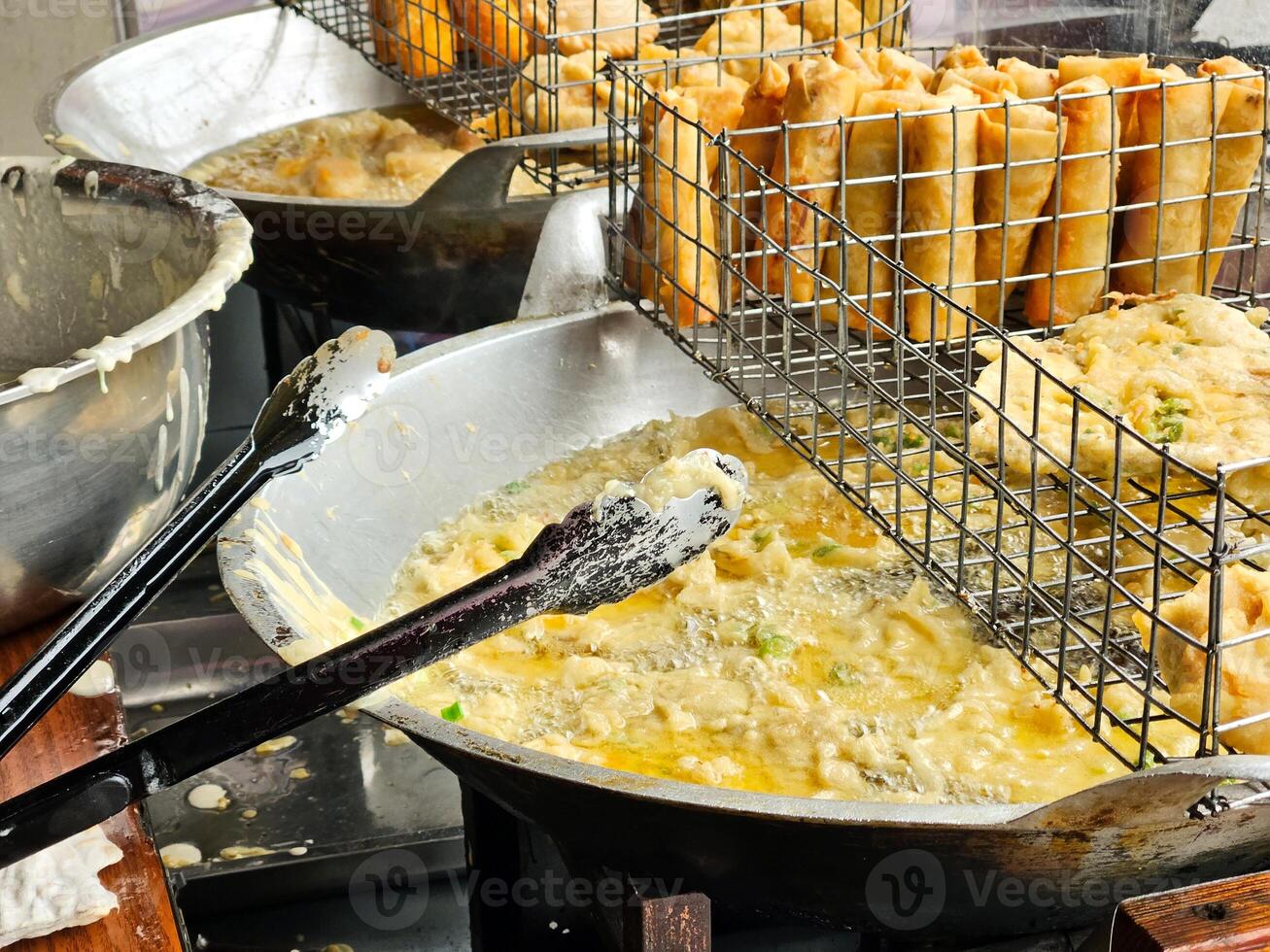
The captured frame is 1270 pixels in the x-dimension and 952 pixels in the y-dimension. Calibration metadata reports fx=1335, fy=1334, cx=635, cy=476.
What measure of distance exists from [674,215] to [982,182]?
17.2 inches

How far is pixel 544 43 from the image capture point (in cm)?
260

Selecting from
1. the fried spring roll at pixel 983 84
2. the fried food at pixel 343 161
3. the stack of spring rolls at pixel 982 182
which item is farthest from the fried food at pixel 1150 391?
the fried food at pixel 343 161

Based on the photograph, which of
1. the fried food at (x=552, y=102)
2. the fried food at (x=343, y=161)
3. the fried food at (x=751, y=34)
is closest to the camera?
the fried food at (x=552, y=102)

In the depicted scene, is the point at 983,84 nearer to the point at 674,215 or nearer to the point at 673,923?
the point at 674,215

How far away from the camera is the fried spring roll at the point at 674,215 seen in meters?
1.64

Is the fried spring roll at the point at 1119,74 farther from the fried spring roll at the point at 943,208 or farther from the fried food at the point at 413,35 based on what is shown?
the fried food at the point at 413,35

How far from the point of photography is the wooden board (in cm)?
103

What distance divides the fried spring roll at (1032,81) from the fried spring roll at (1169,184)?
0.42ft

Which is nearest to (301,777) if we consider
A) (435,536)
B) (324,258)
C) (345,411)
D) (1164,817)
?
(435,536)

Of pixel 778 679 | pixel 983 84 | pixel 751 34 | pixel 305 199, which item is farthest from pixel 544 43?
pixel 778 679

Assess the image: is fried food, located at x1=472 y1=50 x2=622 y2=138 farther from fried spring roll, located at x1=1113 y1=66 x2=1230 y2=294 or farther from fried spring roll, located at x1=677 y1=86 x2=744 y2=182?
fried spring roll, located at x1=1113 y1=66 x2=1230 y2=294

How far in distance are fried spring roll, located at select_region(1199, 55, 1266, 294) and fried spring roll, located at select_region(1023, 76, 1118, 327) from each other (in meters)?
0.14

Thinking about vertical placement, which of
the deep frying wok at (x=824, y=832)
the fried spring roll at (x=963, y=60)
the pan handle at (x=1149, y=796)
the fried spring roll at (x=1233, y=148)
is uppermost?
the fried spring roll at (x=963, y=60)

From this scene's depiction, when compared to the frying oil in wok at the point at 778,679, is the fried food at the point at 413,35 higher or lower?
higher
